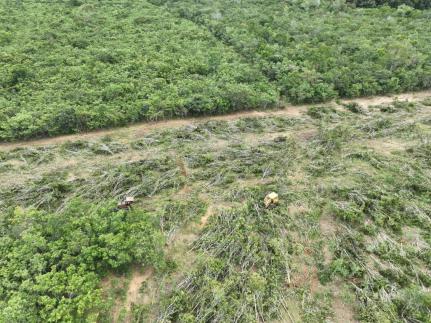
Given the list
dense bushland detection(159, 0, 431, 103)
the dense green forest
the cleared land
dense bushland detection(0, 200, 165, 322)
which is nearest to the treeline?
dense bushland detection(159, 0, 431, 103)

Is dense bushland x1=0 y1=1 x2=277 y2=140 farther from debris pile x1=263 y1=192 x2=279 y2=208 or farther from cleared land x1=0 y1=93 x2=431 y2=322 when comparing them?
debris pile x1=263 y1=192 x2=279 y2=208

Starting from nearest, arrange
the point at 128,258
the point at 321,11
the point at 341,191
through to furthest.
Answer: the point at 128,258
the point at 341,191
the point at 321,11

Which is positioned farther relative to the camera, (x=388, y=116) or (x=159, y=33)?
(x=159, y=33)

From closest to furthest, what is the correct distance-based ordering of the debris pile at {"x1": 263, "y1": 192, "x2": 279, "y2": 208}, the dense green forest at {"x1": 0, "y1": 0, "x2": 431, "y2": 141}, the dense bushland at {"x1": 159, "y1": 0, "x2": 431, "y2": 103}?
the debris pile at {"x1": 263, "y1": 192, "x2": 279, "y2": 208} < the dense green forest at {"x1": 0, "y1": 0, "x2": 431, "y2": 141} < the dense bushland at {"x1": 159, "y1": 0, "x2": 431, "y2": 103}

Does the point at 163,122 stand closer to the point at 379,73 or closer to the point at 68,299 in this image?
the point at 68,299

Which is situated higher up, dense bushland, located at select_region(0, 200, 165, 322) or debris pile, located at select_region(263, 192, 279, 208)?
dense bushland, located at select_region(0, 200, 165, 322)

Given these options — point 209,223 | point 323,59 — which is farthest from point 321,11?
point 209,223

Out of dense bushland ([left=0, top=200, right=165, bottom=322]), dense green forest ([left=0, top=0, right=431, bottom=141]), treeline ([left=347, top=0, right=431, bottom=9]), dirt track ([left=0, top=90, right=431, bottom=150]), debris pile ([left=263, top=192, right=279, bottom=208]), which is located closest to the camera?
dense bushland ([left=0, top=200, right=165, bottom=322])

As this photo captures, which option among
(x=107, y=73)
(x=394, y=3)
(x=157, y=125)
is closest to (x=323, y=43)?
(x=157, y=125)
